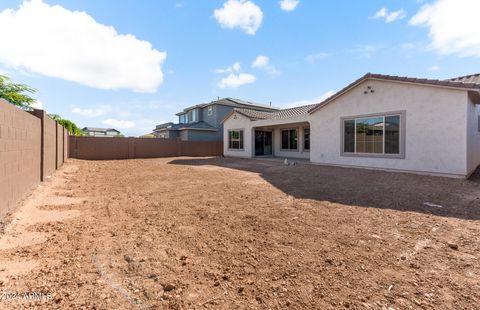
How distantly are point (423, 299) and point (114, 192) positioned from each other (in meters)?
7.73

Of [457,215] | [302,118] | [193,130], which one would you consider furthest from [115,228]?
[193,130]

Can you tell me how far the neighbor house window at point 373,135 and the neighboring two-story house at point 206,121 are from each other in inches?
714

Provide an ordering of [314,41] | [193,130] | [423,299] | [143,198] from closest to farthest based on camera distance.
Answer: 1. [423,299]
2. [143,198]
3. [314,41]
4. [193,130]

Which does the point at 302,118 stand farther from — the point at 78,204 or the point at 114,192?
the point at 78,204

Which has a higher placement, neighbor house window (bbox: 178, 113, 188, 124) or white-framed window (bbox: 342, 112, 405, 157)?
neighbor house window (bbox: 178, 113, 188, 124)

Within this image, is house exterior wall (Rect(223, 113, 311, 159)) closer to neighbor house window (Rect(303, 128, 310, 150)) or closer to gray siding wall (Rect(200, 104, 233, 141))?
neighbor house window (Rect(303, 128, 310, 150))

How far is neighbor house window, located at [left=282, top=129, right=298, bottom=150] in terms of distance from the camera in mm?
19281

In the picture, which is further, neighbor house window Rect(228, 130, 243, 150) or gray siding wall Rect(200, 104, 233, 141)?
gray siding wall Rect(200, 104, 233, 141)

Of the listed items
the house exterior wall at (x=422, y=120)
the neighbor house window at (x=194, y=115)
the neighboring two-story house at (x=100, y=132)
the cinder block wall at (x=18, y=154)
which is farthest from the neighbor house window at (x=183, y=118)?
the cinder block wall at (x=18, y=154)

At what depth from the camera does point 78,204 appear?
20.0 feet

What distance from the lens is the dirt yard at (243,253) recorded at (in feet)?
7.94

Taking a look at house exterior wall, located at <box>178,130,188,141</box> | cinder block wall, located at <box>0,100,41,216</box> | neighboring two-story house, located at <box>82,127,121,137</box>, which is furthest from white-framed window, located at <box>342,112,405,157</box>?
neighboring two-story house, located at <box>82,127,121,137</box>

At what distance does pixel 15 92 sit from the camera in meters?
13.3

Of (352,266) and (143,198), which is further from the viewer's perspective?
(143,198)
